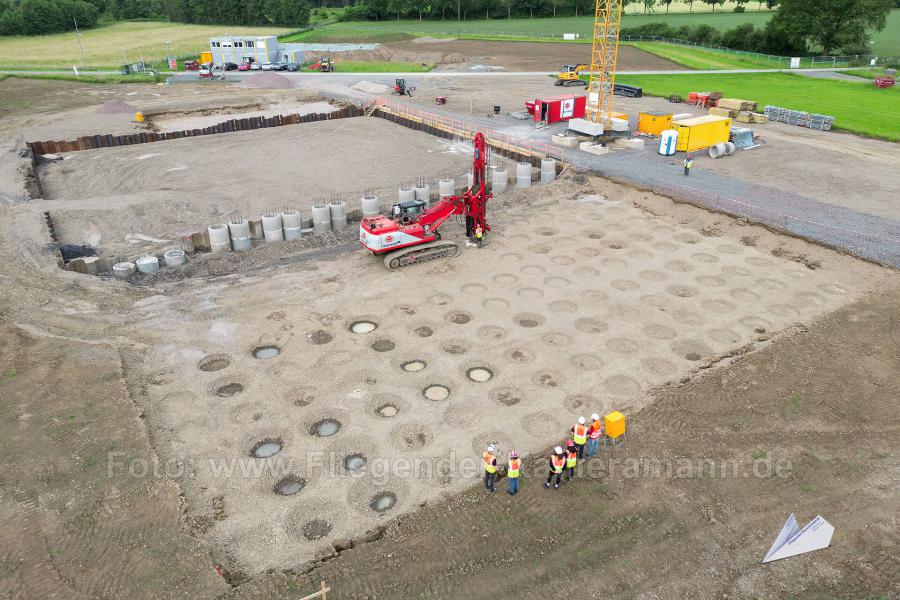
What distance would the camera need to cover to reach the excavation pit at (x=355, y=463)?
13820mm

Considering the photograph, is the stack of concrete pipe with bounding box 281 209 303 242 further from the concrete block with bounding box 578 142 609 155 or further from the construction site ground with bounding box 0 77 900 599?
the concrete block with bounding box 578 142 609 155

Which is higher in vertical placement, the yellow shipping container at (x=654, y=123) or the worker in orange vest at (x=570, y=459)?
the yellow shipping container at (x=654, y=123)

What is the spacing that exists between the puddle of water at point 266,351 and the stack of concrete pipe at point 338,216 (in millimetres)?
10066

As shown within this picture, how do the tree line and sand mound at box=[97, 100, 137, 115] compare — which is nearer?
sand mound at box=[97, 100, 137, 115]

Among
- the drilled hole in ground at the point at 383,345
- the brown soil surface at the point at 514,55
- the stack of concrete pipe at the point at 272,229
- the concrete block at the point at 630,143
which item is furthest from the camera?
the brown soil surface at the point at 514,55

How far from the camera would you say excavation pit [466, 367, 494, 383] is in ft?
55.8

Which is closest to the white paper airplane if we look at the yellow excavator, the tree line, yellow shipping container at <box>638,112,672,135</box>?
yellow shipping container at <box>638,112,672,135</box>

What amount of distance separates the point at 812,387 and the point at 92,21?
462 feet

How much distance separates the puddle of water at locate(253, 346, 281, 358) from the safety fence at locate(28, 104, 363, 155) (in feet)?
96.7

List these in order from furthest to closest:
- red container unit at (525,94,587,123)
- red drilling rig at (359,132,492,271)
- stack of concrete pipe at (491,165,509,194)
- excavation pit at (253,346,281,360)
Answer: red container unit at (525,94,587,123) < stack of concrete pipe at (491,165,509,194) < red drilling rig at (359,132,492,271) < excavation pit at (253,346,281,360)

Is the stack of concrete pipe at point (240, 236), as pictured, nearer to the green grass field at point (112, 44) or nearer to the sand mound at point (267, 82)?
the sand mound at point (267, 82)

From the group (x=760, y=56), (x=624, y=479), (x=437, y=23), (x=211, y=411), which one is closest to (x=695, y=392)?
(x=624, y=479)

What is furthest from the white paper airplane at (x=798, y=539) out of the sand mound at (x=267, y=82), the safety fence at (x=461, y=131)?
the sand mound at (x=267, y=82)

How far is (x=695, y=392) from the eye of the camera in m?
16.2
